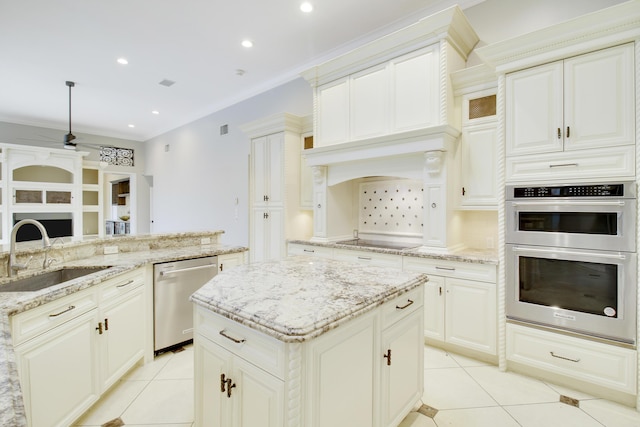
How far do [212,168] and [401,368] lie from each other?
5292 millimetres

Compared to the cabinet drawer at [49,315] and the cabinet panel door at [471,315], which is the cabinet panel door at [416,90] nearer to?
the cabinet panel door at [471,315]

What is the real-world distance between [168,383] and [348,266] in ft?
5.44

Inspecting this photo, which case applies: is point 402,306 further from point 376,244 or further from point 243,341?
point 376,244

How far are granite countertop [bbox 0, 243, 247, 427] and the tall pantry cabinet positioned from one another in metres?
0.89

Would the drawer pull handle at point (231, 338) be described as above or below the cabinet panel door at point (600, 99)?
below

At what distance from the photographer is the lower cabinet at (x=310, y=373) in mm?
1156

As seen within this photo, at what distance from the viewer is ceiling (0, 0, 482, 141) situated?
320 cm

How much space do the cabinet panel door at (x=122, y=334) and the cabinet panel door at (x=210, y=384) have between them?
982 millimetres

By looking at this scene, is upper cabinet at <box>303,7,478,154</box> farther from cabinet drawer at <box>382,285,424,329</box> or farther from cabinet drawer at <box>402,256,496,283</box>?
cabinet drawer at <box>382,285,424,329</box>

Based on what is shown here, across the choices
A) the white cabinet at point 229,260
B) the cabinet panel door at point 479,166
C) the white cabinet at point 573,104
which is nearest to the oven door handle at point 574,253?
the cabinet panel door at point 479,166

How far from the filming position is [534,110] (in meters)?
2.38

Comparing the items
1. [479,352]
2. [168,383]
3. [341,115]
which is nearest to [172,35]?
[341,115]

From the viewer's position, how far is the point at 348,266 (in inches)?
83.7

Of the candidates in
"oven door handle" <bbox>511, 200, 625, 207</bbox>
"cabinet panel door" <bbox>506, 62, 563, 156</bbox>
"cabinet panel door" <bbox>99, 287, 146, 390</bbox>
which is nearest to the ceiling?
"cabinet panel door" <bbox>506, 62, 563, 156</bbox>
